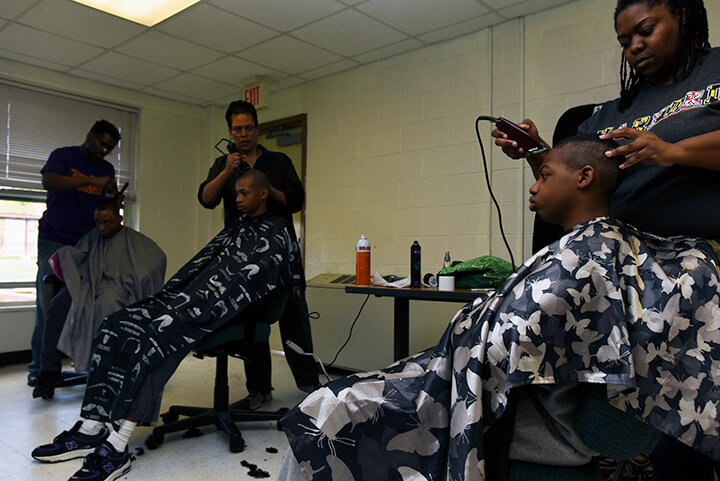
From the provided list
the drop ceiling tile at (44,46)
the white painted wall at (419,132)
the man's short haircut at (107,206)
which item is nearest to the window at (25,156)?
the white painted wall at (419,132)

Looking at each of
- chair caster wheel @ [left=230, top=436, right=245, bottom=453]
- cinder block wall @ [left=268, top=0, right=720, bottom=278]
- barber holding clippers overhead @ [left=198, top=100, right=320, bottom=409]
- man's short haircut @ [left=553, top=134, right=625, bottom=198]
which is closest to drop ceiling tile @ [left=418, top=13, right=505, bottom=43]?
cinder block wall @ [left=268, top=0, right=720, bottom=278]

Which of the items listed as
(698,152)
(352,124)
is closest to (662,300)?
(698,152)

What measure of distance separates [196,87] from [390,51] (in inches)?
74.6

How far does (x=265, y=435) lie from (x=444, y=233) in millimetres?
1769

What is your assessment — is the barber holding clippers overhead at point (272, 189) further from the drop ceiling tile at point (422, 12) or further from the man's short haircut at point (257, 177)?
the drop ceiling tile at point (422, 12)

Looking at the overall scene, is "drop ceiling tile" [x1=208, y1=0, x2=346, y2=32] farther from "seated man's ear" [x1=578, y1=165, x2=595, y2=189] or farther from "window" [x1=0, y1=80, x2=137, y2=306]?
"seated man's ear" [x1=578, y1=165, x2=595, y2=189]

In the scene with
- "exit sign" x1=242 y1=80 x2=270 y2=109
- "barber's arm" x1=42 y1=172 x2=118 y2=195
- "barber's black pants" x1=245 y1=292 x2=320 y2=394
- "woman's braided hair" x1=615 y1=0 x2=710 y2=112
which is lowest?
"barber's black pants" x1=245 y1=292 x2=320 y2=394

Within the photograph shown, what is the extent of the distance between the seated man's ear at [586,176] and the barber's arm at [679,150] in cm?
9

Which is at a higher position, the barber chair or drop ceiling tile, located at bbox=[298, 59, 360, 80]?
drop ceiling tile, located at bbox=[298, 59, 360, 80]

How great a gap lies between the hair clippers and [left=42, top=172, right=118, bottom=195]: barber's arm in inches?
107

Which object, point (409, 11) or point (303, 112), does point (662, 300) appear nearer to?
point (409, 11)

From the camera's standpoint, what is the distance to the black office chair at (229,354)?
7.23 ft

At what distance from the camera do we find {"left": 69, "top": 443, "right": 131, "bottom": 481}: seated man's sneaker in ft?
6.02

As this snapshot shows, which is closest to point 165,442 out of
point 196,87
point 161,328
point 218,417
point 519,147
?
point 218,417
